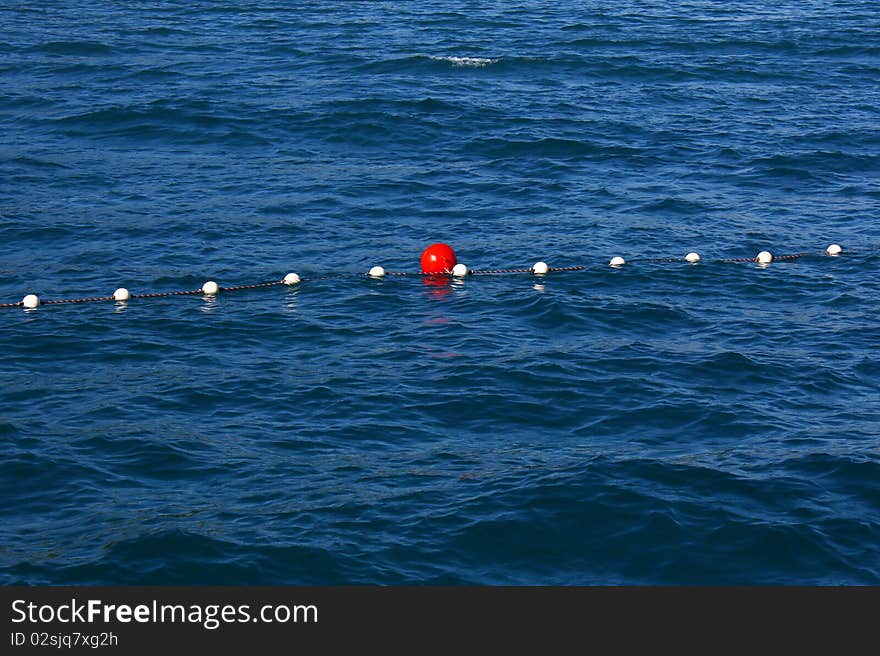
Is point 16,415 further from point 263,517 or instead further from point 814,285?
point 814,285

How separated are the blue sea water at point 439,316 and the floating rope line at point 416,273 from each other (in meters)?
0.28

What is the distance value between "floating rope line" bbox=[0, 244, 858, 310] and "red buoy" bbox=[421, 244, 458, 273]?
0.07 metres

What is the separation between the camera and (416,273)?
35.5 metres

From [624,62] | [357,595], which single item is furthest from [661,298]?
[624,62]

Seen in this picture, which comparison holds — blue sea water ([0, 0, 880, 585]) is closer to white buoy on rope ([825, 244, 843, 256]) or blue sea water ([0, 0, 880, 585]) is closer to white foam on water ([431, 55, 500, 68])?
white buoy on rope ([825, 244, 843, 256])

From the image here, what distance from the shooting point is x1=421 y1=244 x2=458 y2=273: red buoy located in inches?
1377

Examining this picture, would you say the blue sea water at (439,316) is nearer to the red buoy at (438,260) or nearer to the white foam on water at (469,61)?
the red buoy at (438,260)

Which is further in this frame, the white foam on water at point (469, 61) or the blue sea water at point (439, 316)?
the white foam on water at point (469, 61)

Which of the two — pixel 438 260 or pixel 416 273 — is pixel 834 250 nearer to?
pixel 438 260

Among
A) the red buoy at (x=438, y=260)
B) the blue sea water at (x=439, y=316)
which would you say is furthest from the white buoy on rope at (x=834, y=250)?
the red buoy at (x=438, y=260)

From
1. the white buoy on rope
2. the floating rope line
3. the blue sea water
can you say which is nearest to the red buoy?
the floating rope line

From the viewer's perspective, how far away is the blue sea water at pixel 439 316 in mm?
22375

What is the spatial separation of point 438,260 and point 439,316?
109 inches

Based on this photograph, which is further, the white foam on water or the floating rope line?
the white foam on water
